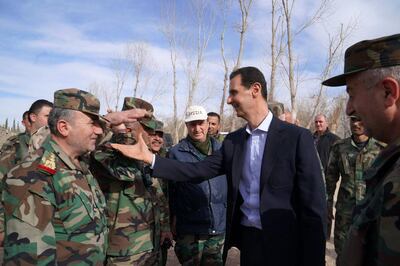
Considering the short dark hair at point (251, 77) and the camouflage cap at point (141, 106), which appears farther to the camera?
the camouflage cap at point (141, 106)

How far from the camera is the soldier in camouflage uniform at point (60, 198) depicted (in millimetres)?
1811

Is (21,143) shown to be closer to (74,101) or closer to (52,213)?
(74,101)

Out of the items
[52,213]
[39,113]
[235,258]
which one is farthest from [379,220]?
[235,258]

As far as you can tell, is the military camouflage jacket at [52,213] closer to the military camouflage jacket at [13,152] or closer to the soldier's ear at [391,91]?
the soldier's ear at [391,91]

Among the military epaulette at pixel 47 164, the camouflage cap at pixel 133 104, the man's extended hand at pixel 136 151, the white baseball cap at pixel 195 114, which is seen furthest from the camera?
the white baseball cap at pixel 195 114

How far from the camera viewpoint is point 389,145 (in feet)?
4.16

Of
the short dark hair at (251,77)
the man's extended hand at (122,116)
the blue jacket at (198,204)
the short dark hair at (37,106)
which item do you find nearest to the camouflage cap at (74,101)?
the man's extended hand at (122,116)

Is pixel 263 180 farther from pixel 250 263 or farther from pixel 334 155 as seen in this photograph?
pixel 334 155

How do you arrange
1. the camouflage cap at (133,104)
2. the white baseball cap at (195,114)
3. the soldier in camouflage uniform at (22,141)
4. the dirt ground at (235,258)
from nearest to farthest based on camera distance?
the camouflage cap at (133,104) < the white baseball cap at (195,114) < the soldier in camouflage uniform at (22,141) < the dirt ground at (235,258)

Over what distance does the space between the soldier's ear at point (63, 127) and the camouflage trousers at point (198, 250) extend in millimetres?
1978

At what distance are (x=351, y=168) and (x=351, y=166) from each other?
1.0 inches

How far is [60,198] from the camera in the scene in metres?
2.06

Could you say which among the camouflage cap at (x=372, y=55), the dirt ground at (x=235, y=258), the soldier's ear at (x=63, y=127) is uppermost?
the camouflage cap at (x=372, y=55)

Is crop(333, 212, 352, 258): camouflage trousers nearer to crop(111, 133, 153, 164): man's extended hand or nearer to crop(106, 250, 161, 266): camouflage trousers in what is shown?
crop(106, 250, 161, 266): camouflage trousers
